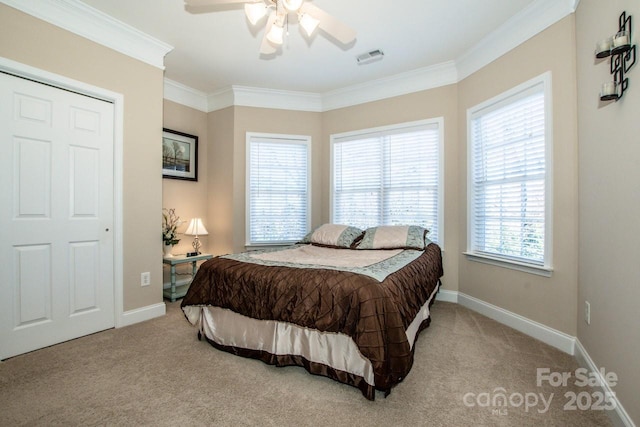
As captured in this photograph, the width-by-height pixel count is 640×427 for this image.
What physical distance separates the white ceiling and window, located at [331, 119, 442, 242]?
2.53 feet

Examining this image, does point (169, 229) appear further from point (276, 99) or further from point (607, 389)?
point (607, 389)

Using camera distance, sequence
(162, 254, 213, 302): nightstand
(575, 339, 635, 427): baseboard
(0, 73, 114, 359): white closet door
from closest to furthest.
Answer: (575, 339, 635, 427): baseboard, (0, 73, 114, 359): white closet door, (162, 254, 213, 302): nightstand

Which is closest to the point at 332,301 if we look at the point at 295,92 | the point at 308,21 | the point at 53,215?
the point at 308,21

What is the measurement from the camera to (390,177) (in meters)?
3.87

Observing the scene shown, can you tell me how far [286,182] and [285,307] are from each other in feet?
8.61

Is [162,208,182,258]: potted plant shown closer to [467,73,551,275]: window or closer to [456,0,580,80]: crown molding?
[467,73,551,275]: window

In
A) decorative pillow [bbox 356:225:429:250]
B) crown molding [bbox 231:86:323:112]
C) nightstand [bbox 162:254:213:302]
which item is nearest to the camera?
decorative pillow [bbox 356:225:429:250]

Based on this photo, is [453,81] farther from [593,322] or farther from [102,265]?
[102,265]

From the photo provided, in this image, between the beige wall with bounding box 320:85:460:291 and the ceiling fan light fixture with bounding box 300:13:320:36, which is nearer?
the ceiling fan light fixture with bounding box 300:13:320:36

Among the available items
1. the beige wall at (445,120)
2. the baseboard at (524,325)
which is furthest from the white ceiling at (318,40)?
the baseboard at (524,325)

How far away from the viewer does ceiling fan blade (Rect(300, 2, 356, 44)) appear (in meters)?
1.86

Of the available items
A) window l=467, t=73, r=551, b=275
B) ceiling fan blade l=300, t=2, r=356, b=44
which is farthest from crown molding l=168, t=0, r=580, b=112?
ceiling fan blade l=300, t=2, r=356, b=44

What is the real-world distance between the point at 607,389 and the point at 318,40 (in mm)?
3433

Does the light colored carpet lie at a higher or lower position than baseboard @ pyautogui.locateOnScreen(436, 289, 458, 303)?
lower
